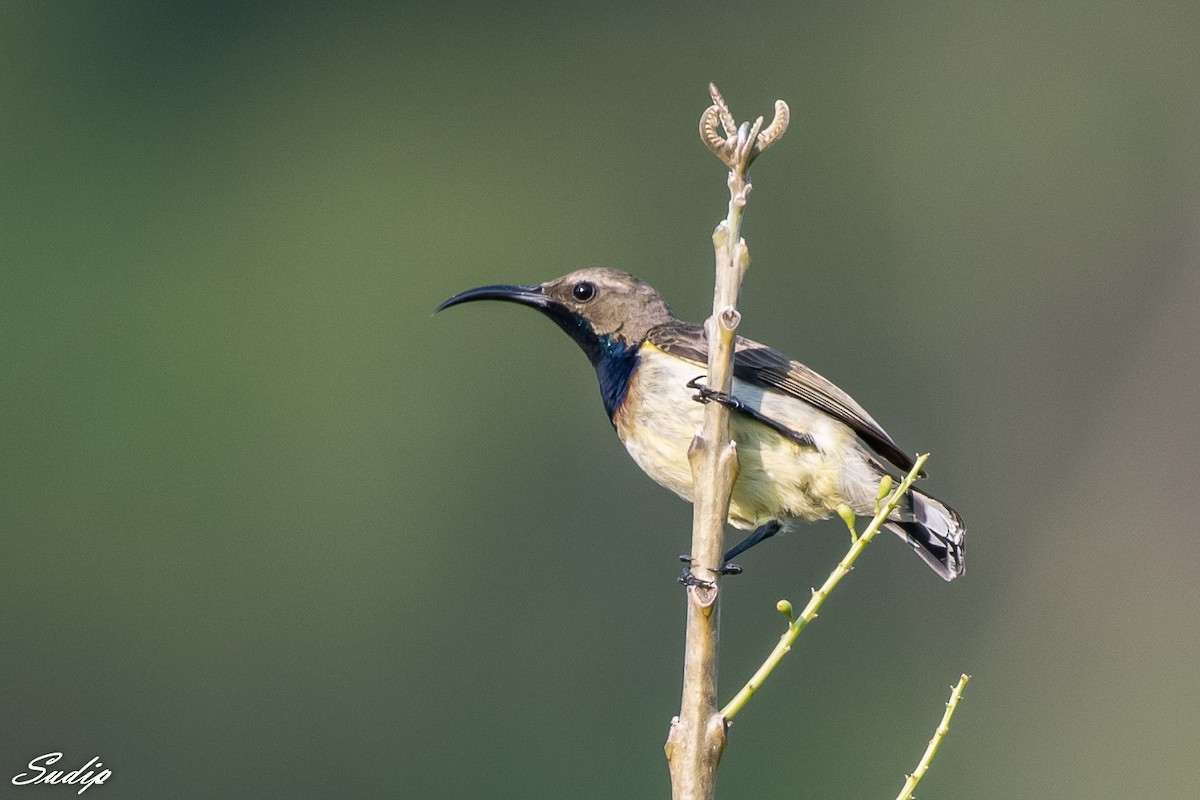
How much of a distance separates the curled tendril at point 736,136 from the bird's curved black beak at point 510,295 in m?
2.15

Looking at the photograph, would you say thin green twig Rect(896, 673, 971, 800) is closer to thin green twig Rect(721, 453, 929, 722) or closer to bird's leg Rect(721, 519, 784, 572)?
thin green twig Rect(721, 453, 929, 722)

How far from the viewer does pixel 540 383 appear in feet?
57.3

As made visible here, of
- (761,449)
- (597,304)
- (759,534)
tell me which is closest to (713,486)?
(761,449)

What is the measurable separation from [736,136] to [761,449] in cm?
181

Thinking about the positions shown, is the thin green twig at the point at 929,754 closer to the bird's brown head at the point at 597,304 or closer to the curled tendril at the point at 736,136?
the curled tendril at the point at 736,136

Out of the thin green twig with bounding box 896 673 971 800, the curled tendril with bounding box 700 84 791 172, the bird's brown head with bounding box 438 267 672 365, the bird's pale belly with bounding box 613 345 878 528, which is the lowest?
the thin green twig with bounding box 896 673 971 800

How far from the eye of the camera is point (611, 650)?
13680 millimetres

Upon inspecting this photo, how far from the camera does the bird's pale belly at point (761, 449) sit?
4723mm

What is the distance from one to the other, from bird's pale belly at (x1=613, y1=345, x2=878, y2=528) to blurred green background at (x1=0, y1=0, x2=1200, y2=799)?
710 centimetres

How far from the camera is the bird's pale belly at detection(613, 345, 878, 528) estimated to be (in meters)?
4.72

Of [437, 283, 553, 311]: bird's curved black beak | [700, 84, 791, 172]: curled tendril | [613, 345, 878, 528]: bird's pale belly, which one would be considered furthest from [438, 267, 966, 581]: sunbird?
Answer: [700, 84, 791, 172]: curled tendril

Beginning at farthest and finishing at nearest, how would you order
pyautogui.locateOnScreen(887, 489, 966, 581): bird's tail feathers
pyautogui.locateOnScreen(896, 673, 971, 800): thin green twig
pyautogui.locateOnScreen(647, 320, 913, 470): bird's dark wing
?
pyautogui.locateOnScreen(887, 489, 966, 581): bird's tail feathers → pyautogui.locateOnScreen(647, 320, 913, 470): bird's dark wing → pyautogui.locateOnScreen(896, 673, 971, 800): thin green twig

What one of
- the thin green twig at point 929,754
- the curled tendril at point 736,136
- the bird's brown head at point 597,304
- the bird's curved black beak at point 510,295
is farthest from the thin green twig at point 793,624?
the bird's curved black beak at point 510,295

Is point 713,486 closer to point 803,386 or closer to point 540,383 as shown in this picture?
point 803,386
